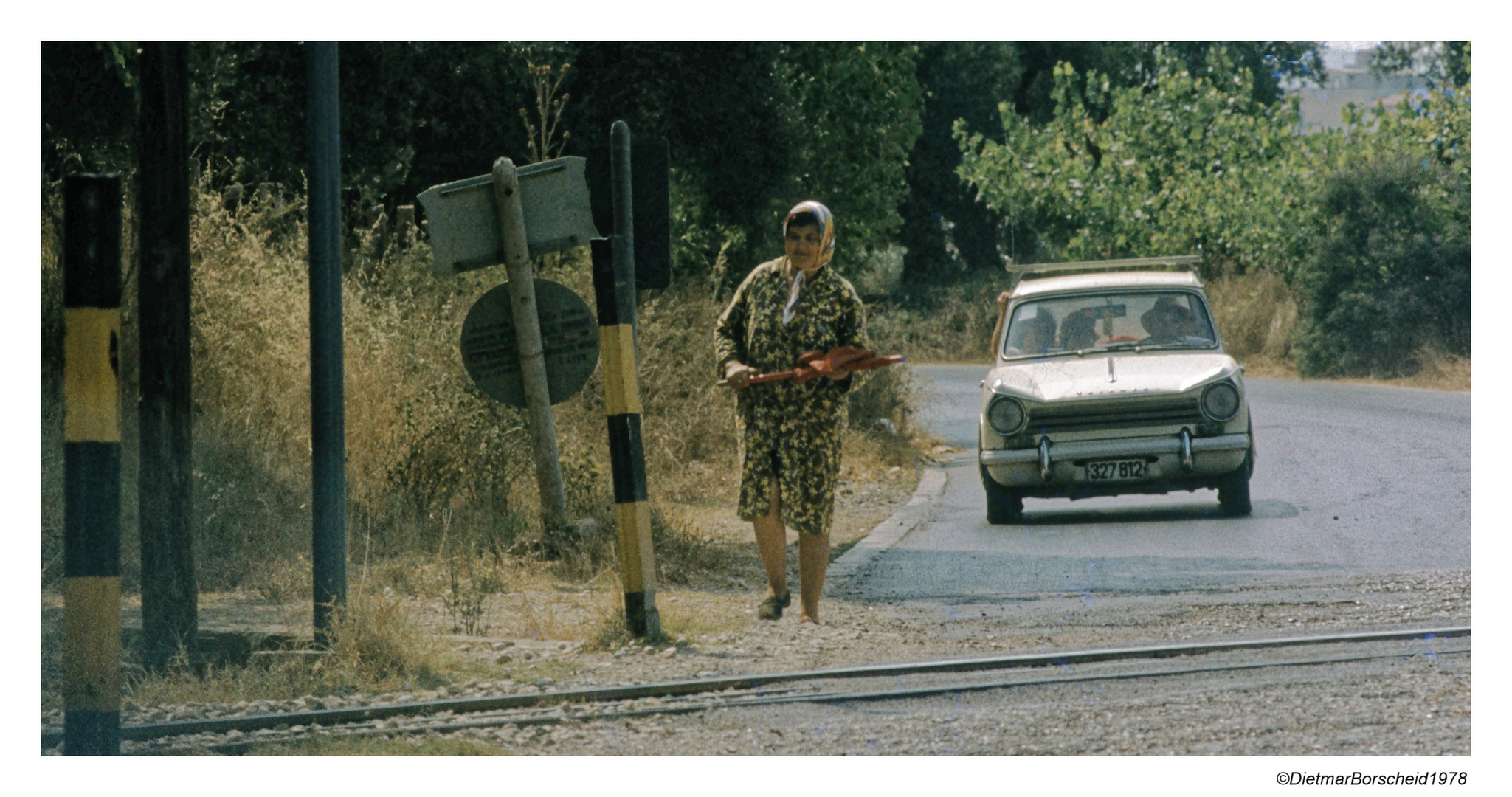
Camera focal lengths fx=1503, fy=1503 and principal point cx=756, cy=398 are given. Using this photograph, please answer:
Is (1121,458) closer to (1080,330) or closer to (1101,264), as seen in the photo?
(1080,330)

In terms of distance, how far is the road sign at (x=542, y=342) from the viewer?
7.38 m

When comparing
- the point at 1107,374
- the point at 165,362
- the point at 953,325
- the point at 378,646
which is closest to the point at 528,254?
the point at 165,362

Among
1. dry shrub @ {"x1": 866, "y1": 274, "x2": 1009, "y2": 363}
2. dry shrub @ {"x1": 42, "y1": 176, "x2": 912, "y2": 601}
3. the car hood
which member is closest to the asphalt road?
the car hood

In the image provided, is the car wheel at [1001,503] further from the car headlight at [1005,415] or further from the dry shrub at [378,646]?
the dry shrub at [378,646]

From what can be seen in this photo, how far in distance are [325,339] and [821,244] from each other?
6.62 ft

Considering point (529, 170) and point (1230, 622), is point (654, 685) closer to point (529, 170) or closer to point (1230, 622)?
point (1230, 622)

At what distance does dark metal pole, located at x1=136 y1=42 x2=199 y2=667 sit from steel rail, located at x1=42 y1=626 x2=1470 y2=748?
1040mm

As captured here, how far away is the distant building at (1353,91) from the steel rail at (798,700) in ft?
86.7

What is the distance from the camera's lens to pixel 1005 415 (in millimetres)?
10336

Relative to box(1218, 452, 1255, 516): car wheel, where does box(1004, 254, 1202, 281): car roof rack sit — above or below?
above

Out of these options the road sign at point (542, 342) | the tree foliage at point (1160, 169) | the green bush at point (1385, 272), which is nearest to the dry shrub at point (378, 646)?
the road sign at point (542, 342)

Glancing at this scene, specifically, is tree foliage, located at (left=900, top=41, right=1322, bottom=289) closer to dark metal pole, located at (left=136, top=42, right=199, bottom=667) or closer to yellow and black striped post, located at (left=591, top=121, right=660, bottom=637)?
yellow and black striped post, located at (left=591, top=121, right=660, bottom=637)

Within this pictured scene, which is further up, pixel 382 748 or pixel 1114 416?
pixel 1114 416

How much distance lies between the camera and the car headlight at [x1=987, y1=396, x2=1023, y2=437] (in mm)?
10281
